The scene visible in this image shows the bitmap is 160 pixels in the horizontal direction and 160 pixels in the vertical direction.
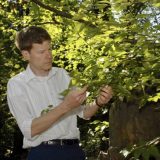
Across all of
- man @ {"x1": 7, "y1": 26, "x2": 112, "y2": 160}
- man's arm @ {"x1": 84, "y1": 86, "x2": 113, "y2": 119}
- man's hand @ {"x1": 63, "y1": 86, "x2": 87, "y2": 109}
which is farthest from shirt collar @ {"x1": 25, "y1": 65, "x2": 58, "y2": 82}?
→ man's hand @ {"x1": 63, "y1": 86, "x2": 87, "y2": 109}

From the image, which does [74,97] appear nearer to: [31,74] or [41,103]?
[41,103]

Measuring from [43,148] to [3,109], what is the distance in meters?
14.1

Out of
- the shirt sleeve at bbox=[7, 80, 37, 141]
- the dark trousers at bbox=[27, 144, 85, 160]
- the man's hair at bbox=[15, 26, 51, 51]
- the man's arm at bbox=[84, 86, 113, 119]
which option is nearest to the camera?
the man's arm at bbox=[84, 86, 113, 119]

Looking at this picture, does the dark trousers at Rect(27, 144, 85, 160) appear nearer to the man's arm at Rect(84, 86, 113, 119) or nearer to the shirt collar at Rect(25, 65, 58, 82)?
the man's arm at Rect(84, 86, 113, 119)

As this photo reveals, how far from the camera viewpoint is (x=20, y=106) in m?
3.56

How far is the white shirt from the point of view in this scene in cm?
356

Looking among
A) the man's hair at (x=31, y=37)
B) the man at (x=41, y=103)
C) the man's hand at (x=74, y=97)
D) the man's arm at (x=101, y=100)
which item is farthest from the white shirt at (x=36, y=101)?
the man's hand at (x=74, y=97)

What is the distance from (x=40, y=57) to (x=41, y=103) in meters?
0.40

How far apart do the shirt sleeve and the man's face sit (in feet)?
0.81

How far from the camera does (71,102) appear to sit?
3279 millimetres

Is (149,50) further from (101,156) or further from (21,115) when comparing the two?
(101,156)

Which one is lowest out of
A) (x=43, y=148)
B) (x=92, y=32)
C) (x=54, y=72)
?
(x=43, y=148)

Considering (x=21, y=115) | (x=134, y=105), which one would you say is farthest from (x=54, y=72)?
(x=134, y=105)

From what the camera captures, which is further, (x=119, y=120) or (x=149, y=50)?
(x=119, y=120)
